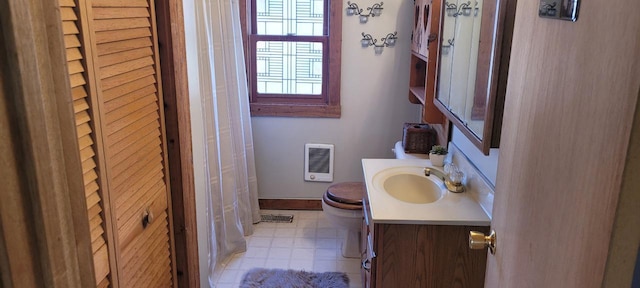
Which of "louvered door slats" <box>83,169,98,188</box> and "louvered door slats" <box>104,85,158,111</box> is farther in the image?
"louvered door slats" <box>104,85,158,111</box>

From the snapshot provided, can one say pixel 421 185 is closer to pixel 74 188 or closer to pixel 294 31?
pixel 294 31

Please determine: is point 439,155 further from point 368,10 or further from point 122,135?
point 122,135

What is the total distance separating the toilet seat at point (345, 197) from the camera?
2.91 m

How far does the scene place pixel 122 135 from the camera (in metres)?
1.47

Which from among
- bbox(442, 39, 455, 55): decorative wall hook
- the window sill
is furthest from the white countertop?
the window sill

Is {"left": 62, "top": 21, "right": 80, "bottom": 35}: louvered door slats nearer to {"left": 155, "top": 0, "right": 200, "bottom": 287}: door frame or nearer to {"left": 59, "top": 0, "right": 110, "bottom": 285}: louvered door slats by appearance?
{"left": 59, "top": 0, "right": 110, "bottom": 285}: louvered door slats

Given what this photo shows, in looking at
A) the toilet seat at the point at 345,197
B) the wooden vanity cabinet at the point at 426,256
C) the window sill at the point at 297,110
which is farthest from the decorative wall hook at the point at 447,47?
the window sill at the point at 297,110

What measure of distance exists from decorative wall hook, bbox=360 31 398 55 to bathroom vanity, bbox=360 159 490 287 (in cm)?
175

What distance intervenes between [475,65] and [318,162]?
6.38 ft

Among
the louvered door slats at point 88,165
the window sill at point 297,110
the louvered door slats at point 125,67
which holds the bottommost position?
the window sill at point 297,110

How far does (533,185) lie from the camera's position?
103 centimetres

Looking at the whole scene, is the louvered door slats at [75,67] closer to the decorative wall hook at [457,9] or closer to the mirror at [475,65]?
the mirror at [475,65]

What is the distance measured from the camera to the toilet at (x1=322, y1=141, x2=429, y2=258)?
2908mm

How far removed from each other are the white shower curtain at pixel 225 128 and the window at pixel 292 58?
0.33 meters
